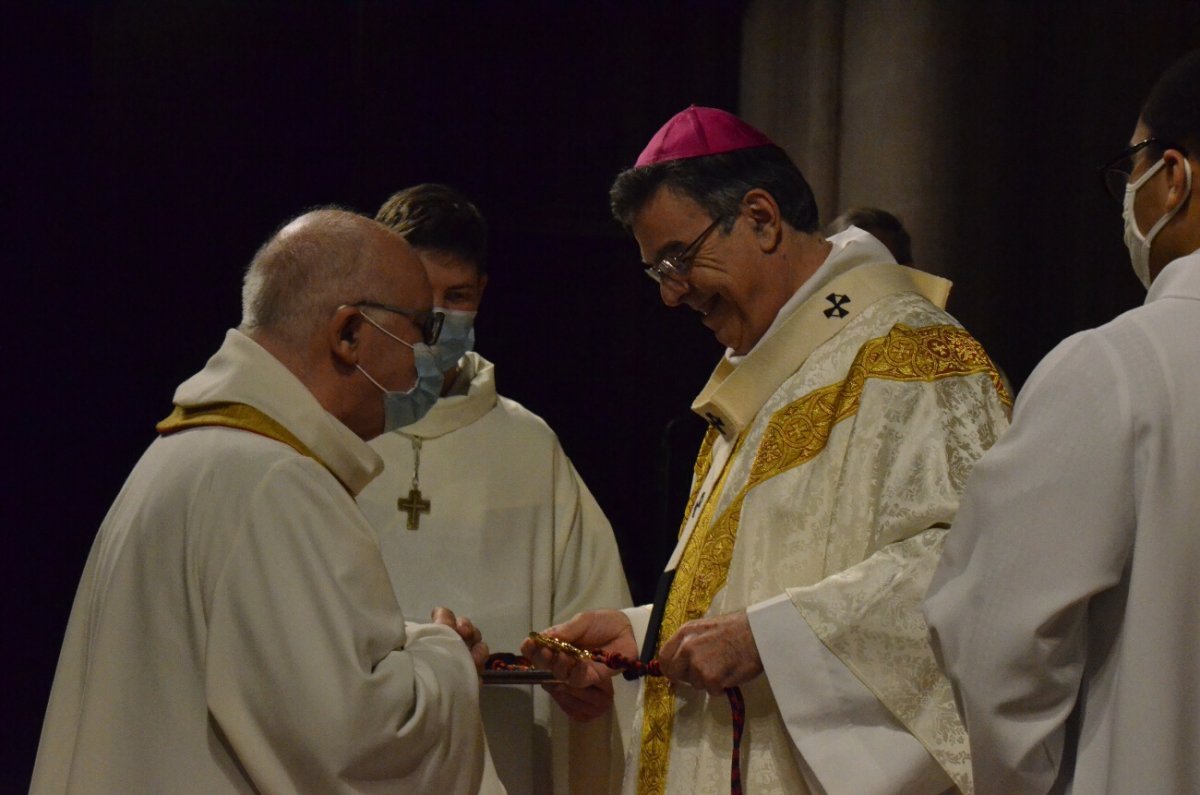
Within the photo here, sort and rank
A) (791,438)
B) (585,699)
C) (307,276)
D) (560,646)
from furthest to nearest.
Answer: (585,699) < (560,646) < (791,438) < (307,276)

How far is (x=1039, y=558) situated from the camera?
195 cm

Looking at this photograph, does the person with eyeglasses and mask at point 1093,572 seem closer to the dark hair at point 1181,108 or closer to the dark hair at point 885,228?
the dark hair at point 1181,108

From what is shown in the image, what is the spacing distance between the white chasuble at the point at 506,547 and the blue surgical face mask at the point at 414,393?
1060 mm

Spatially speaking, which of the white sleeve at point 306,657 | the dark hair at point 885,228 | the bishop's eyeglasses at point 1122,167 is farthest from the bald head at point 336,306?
the dark hair at point 885,228

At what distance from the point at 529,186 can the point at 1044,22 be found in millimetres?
2079

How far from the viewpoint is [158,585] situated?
2.32m

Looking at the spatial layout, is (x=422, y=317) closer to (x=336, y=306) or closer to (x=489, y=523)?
(x=336, y=306)

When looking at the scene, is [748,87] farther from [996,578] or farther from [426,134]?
[996,578]

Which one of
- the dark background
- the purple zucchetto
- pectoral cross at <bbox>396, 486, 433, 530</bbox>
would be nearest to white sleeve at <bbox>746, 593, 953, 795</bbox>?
the purple zucchetto

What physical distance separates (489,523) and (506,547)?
0.08m

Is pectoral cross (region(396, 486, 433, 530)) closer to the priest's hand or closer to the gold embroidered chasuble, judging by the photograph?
the gold embroidered chasuble

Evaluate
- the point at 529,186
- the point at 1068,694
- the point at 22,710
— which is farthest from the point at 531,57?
the point at 1068,694

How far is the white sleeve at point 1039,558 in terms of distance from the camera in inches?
76.0

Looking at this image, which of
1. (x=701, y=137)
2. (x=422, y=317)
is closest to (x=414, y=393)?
(x=422, y=317)
